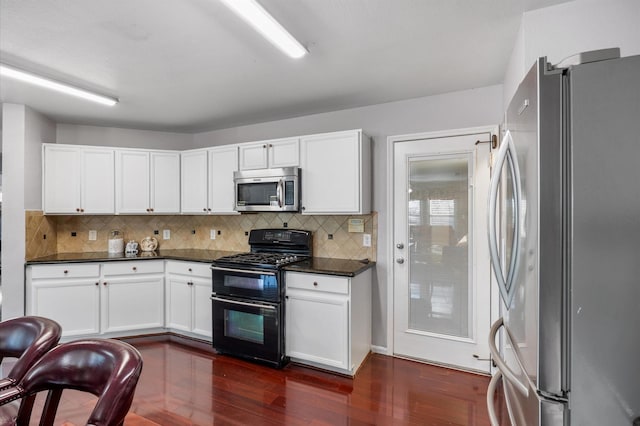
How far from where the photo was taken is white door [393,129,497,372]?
2.67 m

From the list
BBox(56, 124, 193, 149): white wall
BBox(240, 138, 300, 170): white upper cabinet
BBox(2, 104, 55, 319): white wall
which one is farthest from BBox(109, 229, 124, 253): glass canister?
BBox(240, 138, 300, 170): white upper cabinet

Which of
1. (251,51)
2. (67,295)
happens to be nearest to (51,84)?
(251,51)

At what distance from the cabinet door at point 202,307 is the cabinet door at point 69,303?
3.40 feet

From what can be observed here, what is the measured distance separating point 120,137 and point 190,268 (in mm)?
2048

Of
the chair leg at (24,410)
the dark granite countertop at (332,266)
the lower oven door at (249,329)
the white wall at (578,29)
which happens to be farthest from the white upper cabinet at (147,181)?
the white wall at (578,29)

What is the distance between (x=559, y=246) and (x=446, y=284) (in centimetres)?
207

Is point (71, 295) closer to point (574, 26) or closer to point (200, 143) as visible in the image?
point (200, 143)

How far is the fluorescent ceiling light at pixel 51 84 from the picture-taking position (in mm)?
2257

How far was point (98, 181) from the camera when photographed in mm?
3578

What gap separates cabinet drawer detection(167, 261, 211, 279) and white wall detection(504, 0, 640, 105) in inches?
124

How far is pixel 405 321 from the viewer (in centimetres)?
296

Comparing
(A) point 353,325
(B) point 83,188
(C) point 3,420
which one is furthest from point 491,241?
(B) point 83,188

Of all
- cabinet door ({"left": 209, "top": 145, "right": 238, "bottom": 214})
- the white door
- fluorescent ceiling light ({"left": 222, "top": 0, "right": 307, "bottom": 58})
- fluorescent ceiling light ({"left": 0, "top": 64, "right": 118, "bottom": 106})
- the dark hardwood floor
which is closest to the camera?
fluorescent ceiling light ({"left": 222, "top": 0, "right": 307, "bottom": 58})

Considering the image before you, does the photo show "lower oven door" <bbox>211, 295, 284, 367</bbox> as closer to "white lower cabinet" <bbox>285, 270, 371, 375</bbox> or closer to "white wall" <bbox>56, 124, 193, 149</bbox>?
"white lower cabinet" <bbox>285, 270, 371, 375</bbox>
